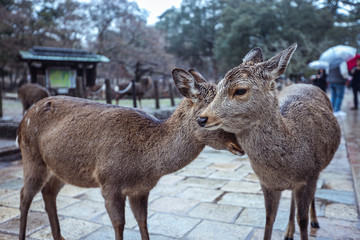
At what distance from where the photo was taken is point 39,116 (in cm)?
282

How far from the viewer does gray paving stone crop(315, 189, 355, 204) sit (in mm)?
3967

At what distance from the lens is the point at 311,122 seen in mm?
2613

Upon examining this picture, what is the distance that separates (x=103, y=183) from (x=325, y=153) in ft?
5.78

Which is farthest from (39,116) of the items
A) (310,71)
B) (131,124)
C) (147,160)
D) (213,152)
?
(310,71)

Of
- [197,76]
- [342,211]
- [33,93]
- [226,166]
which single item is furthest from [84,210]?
[33,93]

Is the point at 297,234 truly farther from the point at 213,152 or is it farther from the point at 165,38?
the point at 165,38

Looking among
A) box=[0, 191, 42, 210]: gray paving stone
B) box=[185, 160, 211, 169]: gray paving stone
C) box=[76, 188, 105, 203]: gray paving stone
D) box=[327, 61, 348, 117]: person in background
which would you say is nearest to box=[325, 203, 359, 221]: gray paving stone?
box=[185, 160, 211, 169]: gray paving stone

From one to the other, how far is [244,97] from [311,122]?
33.9 inches

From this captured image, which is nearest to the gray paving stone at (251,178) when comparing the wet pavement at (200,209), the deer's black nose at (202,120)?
the wet pavement at (200,209)

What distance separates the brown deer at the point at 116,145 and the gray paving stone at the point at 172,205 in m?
1.24

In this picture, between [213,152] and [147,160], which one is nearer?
[147,160]

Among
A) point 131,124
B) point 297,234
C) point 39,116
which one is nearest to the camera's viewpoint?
point 131,124

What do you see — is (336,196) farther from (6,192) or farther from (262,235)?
(6,192)

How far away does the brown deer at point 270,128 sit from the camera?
2.06m
